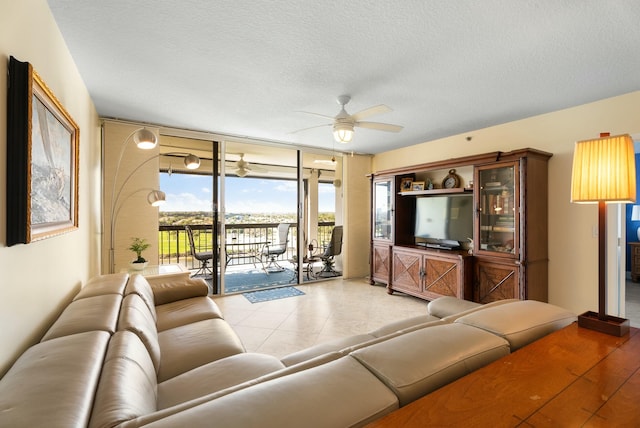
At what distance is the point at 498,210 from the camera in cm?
353

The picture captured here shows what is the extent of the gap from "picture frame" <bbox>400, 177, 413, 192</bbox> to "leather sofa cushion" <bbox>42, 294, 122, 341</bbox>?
4.00m

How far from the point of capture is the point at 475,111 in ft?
10.9

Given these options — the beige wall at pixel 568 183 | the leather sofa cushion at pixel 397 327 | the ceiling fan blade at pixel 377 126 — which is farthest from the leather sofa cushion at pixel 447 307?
the beige wall at pixel 568 183

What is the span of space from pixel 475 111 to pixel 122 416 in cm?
377

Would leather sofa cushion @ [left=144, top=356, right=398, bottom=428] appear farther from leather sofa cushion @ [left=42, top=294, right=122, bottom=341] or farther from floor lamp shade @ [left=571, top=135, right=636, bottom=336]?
floor lamp shade @ [left=571, top=135, right=636, bottom=336]

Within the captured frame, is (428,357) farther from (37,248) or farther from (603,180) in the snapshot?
(37,248)

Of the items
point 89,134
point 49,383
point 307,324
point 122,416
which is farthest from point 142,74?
point 307,324

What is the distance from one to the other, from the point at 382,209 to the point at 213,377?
4.01 metres

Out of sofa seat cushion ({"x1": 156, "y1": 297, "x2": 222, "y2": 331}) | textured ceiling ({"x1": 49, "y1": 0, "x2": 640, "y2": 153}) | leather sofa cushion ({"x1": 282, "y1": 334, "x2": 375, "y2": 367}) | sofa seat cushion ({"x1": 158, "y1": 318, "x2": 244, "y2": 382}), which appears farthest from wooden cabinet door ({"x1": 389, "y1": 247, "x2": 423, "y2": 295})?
sofa seat cushion ({"x1": 158, "y1": 318, "x2": 244, "y2": 382})

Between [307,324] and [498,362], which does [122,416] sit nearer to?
[498,362]

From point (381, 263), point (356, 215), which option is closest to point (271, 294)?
point (381, 263)

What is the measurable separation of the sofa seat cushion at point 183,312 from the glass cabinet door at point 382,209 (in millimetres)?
3110

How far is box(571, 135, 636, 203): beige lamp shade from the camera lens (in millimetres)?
1216

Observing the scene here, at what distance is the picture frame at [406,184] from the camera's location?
473 cm
